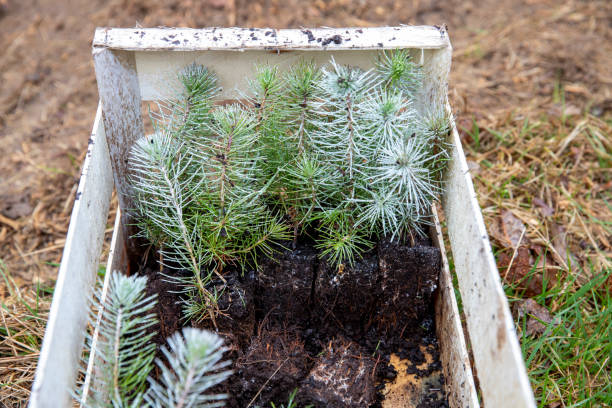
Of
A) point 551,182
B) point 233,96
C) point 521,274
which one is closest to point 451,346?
point 521,274

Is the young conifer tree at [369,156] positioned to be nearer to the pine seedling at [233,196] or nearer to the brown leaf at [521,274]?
the pine seedling at [233,196]

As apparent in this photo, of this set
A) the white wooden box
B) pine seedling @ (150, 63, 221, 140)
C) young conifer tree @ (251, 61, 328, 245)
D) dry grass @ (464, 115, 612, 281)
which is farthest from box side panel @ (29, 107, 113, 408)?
dry grass @ (464, 115, 612, 281)

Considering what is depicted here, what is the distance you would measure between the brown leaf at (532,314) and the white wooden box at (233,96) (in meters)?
0.53

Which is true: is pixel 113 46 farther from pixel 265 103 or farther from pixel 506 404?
pixel 506 404

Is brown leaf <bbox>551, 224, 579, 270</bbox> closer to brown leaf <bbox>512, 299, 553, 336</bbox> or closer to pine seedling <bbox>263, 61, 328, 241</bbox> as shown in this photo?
brown leaf <bbox>512, 299, 553, 336</bbox>

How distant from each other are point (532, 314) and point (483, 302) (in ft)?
3.02

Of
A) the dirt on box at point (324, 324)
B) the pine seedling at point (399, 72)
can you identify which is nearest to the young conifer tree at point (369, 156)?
the pine seedling at point (399, 72)

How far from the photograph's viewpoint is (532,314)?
7.65ft

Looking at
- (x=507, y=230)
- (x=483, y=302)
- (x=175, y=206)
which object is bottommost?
(x=507, y=230)

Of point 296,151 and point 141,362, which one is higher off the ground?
point 296,151

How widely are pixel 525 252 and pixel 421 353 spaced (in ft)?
2.87

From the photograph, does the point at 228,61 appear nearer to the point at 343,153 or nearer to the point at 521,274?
the point at 343,153

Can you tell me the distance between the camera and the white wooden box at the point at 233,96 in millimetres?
1521

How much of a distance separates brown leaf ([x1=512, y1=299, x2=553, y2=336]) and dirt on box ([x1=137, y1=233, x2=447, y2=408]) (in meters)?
0.52
